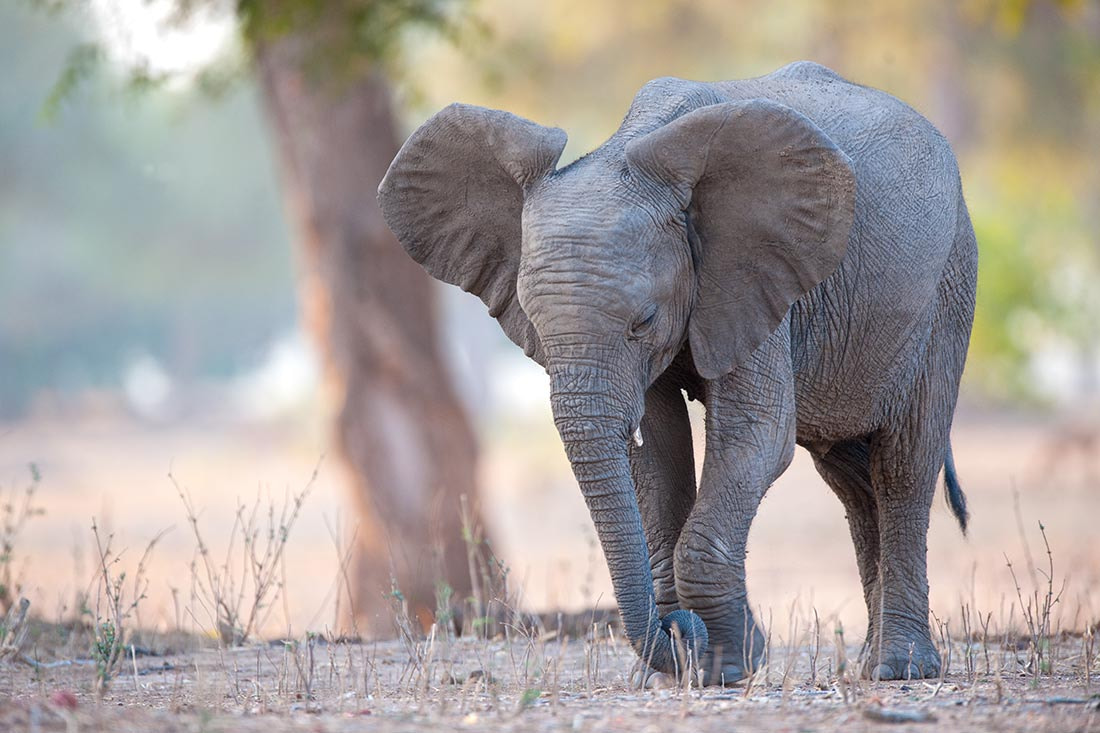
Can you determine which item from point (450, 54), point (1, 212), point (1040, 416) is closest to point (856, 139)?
point (450, 54)

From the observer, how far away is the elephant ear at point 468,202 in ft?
19.5

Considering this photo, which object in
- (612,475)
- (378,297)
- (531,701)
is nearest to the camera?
(531,701)

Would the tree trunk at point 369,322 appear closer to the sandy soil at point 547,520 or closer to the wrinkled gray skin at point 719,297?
the sandy soil at point 547,520

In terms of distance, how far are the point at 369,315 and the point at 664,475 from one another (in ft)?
28.0

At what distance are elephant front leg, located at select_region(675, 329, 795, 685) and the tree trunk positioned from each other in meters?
8.23

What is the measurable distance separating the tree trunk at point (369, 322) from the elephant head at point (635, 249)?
8289 millimetres

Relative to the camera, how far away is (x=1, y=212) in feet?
168

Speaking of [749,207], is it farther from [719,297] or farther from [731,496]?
[731,496]

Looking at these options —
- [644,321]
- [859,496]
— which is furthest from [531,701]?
[859,496]

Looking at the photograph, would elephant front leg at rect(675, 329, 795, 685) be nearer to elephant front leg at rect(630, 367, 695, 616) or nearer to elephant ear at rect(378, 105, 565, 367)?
elephant front leg at rect(630, 367, 695, 616)

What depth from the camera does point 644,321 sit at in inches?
217

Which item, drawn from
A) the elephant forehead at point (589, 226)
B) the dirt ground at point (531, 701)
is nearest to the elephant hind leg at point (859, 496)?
the dirt ground at point (531, 701)

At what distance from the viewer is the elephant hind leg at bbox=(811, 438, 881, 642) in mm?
7332

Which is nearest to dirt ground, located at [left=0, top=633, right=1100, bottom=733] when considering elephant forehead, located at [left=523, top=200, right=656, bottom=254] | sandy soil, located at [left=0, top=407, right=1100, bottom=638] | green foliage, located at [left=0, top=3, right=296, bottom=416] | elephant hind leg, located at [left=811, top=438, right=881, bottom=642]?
elephant hind leg, located at [left=811, top=438, right=881, bottom=642]
